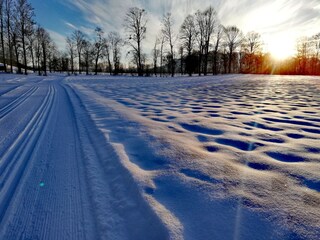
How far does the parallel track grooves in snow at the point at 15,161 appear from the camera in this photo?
207 centimetres

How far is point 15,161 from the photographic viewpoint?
2.76 meters

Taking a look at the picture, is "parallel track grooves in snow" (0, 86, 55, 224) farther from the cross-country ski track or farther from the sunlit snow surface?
the sunlit snow surface

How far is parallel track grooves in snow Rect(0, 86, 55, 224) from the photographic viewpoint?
81.6 inches

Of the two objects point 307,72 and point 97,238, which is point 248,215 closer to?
point 97,238

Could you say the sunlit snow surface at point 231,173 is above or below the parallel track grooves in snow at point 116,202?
above

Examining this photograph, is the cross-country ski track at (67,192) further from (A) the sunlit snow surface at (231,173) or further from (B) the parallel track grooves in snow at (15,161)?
(A) the sunlit snow surface at (231,173)

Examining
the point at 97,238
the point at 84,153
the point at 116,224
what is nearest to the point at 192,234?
the point at 116,224

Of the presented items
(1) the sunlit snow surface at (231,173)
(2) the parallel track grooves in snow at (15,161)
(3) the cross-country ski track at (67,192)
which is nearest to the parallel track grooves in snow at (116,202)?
(3) the cross-country ski track at (67,192)

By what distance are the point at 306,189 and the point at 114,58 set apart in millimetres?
54947

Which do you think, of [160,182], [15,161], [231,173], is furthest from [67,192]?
[231,173]

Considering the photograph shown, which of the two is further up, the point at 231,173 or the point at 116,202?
the point at 231,173

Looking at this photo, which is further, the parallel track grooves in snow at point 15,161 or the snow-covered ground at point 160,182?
the parallel track grooves in snow at point 15,161

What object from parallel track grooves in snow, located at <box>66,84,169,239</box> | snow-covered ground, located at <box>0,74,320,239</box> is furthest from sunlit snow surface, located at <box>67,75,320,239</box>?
parallel track grooves in snow, located at <box>66,84,169,239</box>

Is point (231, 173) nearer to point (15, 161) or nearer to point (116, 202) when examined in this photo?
point (116, 202)
